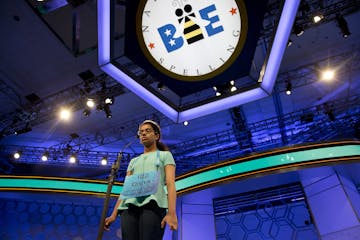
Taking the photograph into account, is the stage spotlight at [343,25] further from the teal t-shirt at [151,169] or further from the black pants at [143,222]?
the black pants at [143,222]

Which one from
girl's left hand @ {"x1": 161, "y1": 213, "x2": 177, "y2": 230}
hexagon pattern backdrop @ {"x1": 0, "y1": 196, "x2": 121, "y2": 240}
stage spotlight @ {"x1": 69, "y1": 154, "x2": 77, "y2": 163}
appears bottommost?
girl's left hand @ {"x1": 161, "y1": 213, "x2": 177, "y2": 230}

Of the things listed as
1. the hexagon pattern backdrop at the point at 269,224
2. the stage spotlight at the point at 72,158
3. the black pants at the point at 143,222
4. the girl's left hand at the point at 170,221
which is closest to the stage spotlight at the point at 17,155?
the stage spotlight at the point at 72,158

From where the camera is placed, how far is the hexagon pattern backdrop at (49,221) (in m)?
7.81

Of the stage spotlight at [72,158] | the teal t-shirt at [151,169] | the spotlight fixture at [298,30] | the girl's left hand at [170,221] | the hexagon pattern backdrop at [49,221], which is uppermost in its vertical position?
the spotlight fixture at [298,30]

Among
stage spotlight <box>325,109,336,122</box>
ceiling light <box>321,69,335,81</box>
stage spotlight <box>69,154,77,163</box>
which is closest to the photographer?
ceiling light <box>321,69,335,81</box>

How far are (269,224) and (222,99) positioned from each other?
222 inches

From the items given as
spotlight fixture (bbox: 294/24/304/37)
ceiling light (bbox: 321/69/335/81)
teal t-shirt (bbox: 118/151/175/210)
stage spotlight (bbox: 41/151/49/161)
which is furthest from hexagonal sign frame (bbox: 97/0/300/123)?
stage spotlight (bbox: 41/151/49/161)

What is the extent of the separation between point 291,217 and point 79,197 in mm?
5024

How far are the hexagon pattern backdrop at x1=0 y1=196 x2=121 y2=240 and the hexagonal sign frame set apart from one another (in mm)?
6329

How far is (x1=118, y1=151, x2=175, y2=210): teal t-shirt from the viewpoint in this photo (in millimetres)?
1567

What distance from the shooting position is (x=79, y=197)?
5391 mm

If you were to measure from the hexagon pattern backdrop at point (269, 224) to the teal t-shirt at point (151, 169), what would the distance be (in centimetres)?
576

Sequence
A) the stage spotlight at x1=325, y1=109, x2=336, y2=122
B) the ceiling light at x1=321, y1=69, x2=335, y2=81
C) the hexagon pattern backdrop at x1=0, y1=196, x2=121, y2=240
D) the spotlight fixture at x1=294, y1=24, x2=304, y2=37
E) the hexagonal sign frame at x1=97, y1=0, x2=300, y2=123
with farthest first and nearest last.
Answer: the stage spotlight at x1=325, y1=109, x2=336, y2=122
the hexagon pattern backdrop at x1=0, y1=196, x2=121, y2=240
the ceiling light at x1=321, y1=69, x2=335, y2=81
the spotlight fixture at x1=294, y1=24, x2=304, y2=37
the hexagonal sign frame at x1=97, y1=0, x2=300, y2=123

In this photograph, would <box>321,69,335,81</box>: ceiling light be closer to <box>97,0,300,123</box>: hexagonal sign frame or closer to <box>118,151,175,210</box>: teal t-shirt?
<box>97,0,300,123</box>: hexagonal sign frame
